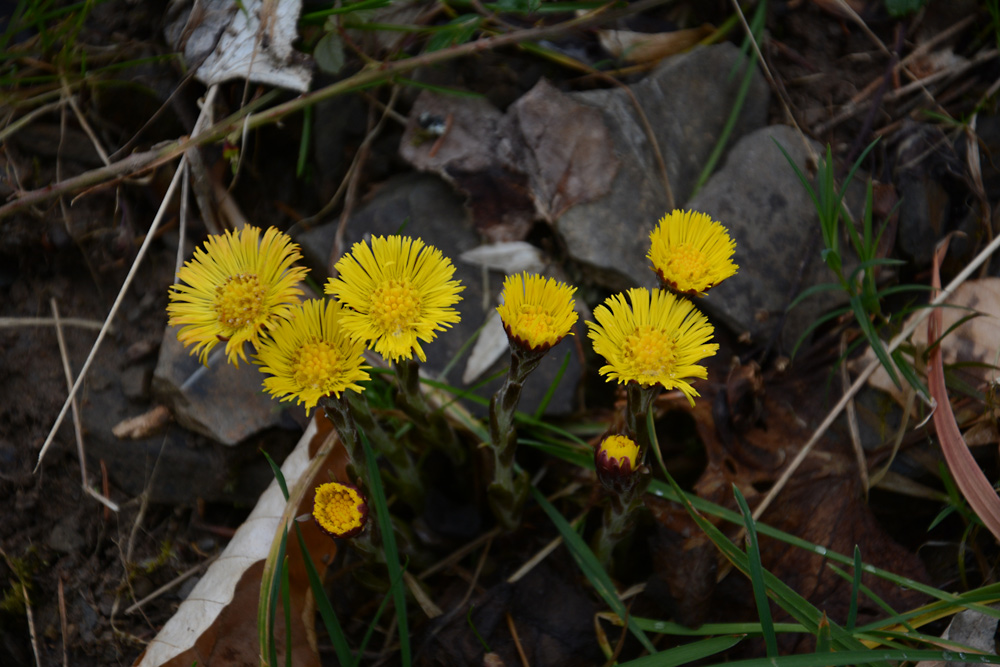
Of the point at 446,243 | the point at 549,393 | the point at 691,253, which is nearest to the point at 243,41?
the point at 446,243

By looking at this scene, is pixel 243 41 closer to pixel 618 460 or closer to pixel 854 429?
pixel 618 460

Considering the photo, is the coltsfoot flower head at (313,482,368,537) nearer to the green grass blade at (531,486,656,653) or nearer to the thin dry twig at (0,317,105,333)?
the green grass blade at (531,486,656,653)

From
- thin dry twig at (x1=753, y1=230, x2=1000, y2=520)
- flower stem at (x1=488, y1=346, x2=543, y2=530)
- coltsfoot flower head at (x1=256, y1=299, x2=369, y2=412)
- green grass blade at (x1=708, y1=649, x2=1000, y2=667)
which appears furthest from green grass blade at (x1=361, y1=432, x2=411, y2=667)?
thin dry twig at (x1=753, y1=230, x2=1000, y2=520)

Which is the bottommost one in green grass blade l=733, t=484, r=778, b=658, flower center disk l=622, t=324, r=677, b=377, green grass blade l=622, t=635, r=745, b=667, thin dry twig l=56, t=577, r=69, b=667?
thin dry twig l=56, t=577, r=69, b=667

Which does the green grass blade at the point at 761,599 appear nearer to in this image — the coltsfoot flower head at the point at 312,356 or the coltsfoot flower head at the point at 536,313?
the coltsfoot flower head at the point at 536,313

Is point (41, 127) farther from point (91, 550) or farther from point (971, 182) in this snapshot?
point (971, 182)

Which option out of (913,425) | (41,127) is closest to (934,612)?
(913,425)
